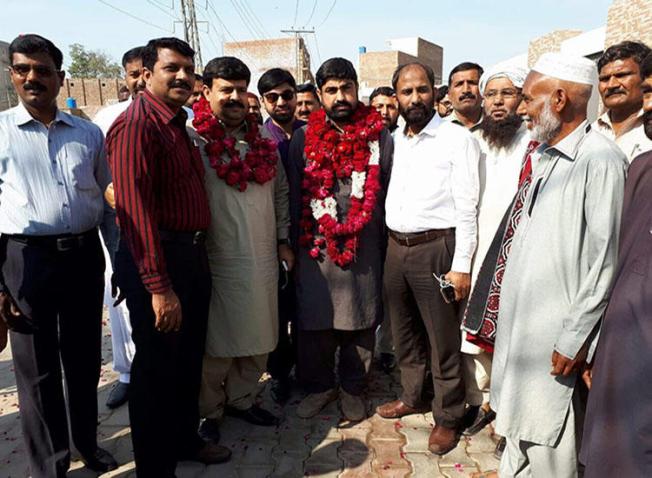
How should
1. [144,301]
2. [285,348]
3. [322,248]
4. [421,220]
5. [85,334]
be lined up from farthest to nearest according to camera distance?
[285,348] < [322,248] < [421,220] < [85,334] < [144,301]

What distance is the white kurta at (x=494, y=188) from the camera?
2.86 metres

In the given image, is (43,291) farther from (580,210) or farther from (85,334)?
(580,210)

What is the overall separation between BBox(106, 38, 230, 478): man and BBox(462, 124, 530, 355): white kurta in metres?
1.67

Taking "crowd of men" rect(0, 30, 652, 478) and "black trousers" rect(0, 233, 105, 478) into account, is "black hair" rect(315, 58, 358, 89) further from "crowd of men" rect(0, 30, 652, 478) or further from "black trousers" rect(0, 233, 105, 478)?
"black trousers" rect(0, 233, 105, 478)

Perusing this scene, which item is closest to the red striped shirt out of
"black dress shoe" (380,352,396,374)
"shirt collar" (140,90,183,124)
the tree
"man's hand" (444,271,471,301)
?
"shirt collar" (140,90,183,124)

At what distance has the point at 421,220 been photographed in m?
2.94

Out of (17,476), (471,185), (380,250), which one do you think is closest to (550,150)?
(471,185)

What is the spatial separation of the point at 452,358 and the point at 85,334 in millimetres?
Result: 2249

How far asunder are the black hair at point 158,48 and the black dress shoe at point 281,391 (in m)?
2.50

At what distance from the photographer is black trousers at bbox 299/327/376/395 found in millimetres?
3412

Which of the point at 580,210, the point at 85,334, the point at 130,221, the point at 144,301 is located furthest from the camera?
the point at 85,334

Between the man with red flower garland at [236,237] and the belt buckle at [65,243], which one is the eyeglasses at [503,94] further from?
the belt buckle at [65,243]

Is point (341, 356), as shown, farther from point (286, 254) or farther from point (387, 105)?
point (387, 105)

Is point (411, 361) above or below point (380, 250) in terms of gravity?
below
